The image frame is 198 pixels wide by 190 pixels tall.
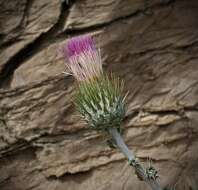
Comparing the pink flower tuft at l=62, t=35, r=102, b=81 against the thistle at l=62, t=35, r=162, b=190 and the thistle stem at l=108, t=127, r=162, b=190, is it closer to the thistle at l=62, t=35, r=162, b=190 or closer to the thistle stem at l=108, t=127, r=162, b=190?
the thistle at l=62, t=35, r=162, b=190

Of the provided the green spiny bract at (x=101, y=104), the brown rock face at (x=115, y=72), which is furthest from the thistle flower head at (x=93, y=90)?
the brown rock face at (x=115, y=72)

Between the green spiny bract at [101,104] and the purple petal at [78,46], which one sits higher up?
the purple petal at [78,46]

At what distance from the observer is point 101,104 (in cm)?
406

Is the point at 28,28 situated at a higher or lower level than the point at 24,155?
higher

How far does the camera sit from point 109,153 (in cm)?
552

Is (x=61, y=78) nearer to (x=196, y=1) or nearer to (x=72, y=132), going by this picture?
(x=72, y=132)

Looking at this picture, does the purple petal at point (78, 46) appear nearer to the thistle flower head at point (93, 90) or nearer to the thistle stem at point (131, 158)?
the thistle flower head at point (93, 90)

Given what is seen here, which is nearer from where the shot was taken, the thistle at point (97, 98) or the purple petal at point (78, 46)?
the thistle at point (97, 98)

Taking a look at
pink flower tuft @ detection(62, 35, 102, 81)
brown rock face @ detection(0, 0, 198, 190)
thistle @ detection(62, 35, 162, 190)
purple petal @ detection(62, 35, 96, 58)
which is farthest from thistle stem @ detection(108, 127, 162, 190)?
brown rock face @ detection(0, 0, 198, 190)

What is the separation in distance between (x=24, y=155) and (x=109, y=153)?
2.60 feet

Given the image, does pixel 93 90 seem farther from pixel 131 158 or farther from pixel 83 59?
pixel 131 158

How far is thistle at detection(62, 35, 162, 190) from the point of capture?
13.2 feet

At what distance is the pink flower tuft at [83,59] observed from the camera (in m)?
4.12

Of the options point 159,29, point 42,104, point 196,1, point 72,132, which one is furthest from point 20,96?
point 196,1
